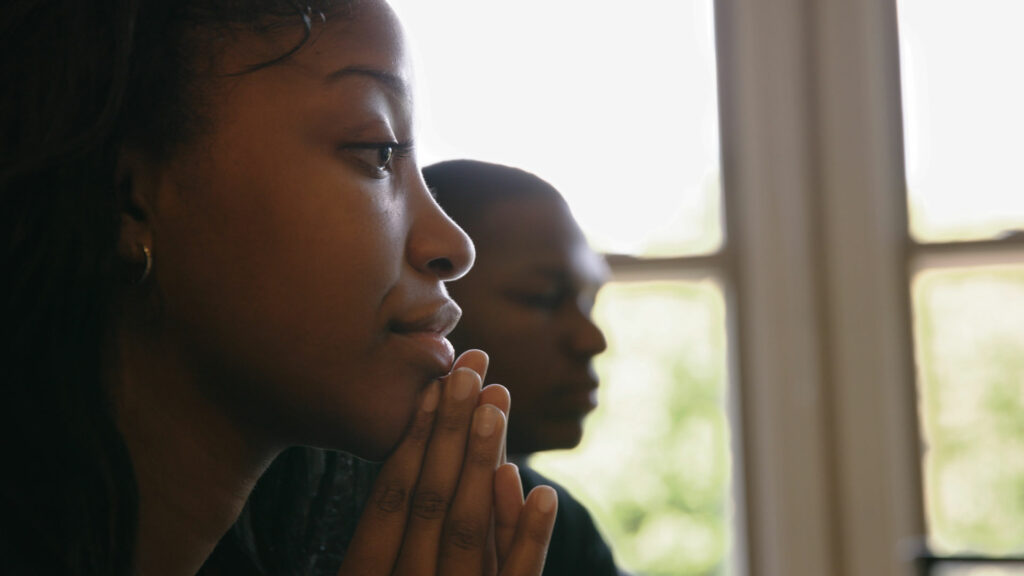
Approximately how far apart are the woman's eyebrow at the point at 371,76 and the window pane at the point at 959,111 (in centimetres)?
97

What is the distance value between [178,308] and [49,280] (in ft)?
0.14

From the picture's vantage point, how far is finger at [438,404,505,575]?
0.33 meters

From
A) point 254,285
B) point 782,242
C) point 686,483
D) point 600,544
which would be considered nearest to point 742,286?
point 782,242

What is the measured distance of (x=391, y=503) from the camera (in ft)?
1.09

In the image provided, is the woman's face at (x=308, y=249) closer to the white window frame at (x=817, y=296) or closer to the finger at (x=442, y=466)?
the finger at (x=442, y=466)

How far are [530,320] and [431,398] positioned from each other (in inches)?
2.4

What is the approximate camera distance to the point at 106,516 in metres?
0.32

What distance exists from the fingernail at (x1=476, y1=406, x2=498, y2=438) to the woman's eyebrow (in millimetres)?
116

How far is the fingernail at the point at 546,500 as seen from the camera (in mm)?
332

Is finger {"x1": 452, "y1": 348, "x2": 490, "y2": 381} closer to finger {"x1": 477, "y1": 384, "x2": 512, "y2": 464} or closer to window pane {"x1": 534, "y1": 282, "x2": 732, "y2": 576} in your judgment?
finger {"x1": 477, "y1": 384, "x2": 512, "y2": 464}

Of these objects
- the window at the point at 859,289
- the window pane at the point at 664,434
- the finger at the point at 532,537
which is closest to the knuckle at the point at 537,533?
the finger at the point at 532,537

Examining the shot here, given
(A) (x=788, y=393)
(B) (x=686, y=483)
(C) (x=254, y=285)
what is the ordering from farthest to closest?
1. (A) (x=788, y=393)
2. (B) (x=686, y=483)
3. (C) (x=254, y=285)

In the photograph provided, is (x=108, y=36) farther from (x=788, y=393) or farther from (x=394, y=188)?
(x=788, y=393)

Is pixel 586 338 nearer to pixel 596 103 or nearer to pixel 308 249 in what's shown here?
pixel 308 249
